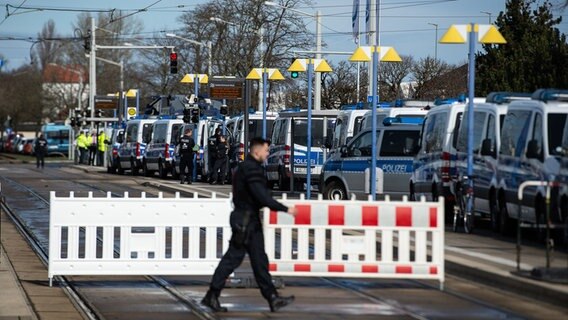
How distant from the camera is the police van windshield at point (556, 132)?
Result: 773 inches

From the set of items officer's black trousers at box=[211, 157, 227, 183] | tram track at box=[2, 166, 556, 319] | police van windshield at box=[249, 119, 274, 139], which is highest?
police van windshield at box=[249, 119, 274, 139]

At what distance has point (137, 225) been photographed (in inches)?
607

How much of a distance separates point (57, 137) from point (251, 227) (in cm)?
9799

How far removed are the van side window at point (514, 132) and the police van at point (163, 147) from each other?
Answer: 2936 centimetres

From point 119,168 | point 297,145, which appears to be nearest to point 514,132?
point 297,145

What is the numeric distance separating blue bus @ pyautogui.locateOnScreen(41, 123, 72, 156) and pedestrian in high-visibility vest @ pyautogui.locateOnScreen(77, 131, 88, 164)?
29529mm

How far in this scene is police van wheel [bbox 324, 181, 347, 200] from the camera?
91.0 feet

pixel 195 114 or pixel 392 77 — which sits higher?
Result: pixel 392 77

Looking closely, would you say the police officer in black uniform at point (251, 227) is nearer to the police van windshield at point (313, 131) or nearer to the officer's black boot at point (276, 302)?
the officer's black boot at point (276, 302)

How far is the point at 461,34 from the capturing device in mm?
21094

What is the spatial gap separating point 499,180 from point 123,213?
26.3 feet

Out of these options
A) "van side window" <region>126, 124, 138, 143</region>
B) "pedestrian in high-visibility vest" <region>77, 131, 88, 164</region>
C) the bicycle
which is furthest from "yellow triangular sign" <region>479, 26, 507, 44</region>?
"pedestrian in high-visibility vest" <region>77, 131, 88, 164</region>

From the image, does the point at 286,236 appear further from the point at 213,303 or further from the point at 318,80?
the point at 318,80

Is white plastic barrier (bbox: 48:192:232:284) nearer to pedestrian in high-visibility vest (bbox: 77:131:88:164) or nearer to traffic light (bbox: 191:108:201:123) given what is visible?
traffic light (bbox: 191:108:201:123)
